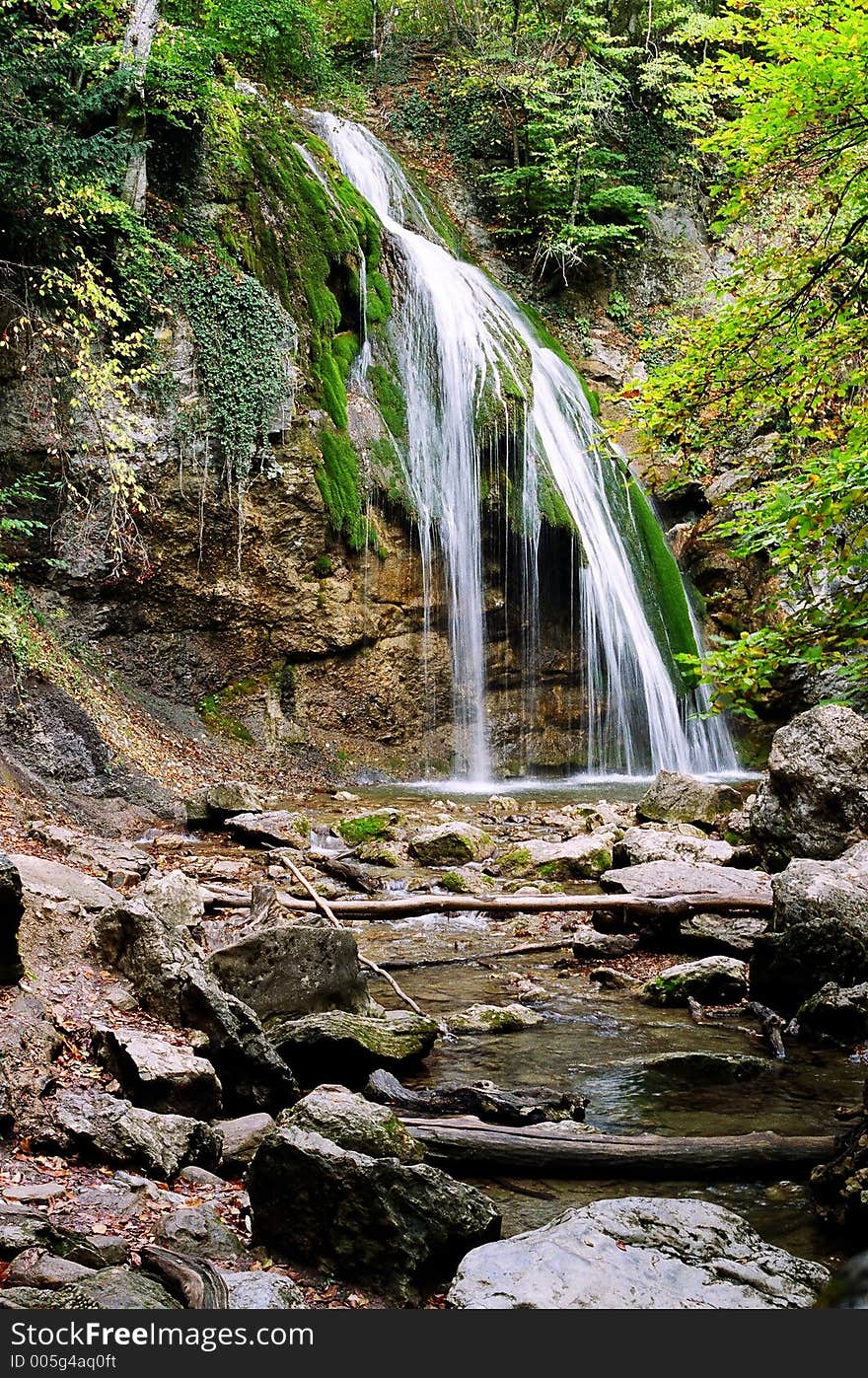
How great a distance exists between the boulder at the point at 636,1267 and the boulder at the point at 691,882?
4219mm

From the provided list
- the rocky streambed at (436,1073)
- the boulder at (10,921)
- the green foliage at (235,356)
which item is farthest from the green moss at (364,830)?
the green foliage at (235,356)

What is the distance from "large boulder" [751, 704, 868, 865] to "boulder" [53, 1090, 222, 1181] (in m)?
6.16

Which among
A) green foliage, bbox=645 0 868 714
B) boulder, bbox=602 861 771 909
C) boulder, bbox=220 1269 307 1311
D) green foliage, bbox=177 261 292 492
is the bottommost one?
boulder, bbox=220 1269 307 1311

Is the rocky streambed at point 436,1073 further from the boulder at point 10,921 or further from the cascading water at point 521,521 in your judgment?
the cascading water at point 521,521

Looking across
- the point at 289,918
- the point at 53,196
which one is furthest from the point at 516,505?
the point at 289,918

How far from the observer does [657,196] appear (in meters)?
26.3

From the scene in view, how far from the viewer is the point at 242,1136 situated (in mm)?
3617

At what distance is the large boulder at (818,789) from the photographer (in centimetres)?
805

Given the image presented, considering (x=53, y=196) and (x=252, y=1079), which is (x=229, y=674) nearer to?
(x=53, y=196)

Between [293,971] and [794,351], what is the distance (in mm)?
3948

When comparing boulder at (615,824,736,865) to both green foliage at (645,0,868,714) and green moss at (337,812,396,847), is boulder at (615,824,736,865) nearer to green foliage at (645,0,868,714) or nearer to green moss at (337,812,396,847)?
green moss at (337,812,396,847)

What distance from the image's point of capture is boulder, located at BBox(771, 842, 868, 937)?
5668 mm

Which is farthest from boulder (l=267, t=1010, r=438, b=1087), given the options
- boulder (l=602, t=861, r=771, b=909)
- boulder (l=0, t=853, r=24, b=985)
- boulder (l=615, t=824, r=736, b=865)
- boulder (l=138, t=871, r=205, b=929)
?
boulder (l=615, t=824, r=736, b=865)

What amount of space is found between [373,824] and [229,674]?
560 centimetres
